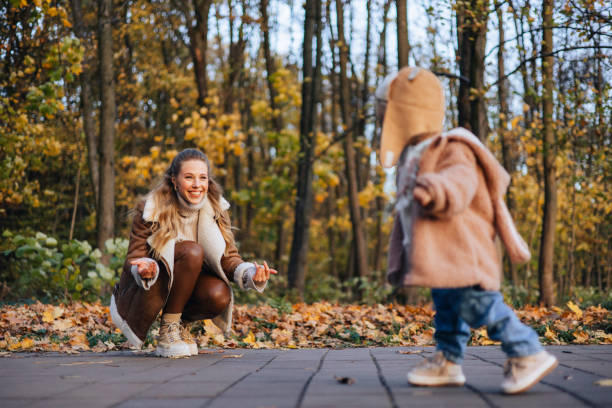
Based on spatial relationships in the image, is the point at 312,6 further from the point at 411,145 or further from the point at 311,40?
the point at 411,145

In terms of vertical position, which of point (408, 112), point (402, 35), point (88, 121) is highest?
point (402, 35)

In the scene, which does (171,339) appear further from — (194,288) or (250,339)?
(250,339)

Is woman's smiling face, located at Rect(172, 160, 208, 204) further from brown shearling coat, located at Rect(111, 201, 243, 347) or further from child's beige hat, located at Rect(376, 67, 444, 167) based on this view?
child's beige hat, located at Rect(376, 67, 444, 167)

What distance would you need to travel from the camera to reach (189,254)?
462 centimetres

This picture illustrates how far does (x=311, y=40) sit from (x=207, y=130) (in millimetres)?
2852

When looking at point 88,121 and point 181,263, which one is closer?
point 181,263

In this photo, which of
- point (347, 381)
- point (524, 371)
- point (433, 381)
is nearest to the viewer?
point (524, 371)

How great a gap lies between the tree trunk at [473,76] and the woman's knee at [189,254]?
6.25m

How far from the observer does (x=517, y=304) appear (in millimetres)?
9352

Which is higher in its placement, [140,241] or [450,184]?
[450,184]

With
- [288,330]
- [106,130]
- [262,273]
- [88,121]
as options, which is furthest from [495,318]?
[88,121]

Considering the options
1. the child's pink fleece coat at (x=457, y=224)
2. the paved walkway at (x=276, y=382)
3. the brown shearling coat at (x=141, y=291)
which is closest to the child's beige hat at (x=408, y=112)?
the child's pink fleece coat at (x=457, y=224)

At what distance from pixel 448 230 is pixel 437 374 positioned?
2.41 ft

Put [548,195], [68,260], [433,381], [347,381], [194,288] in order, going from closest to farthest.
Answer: [433,381] < [347,381] < [194,288] < [68,260] < [548,195]
